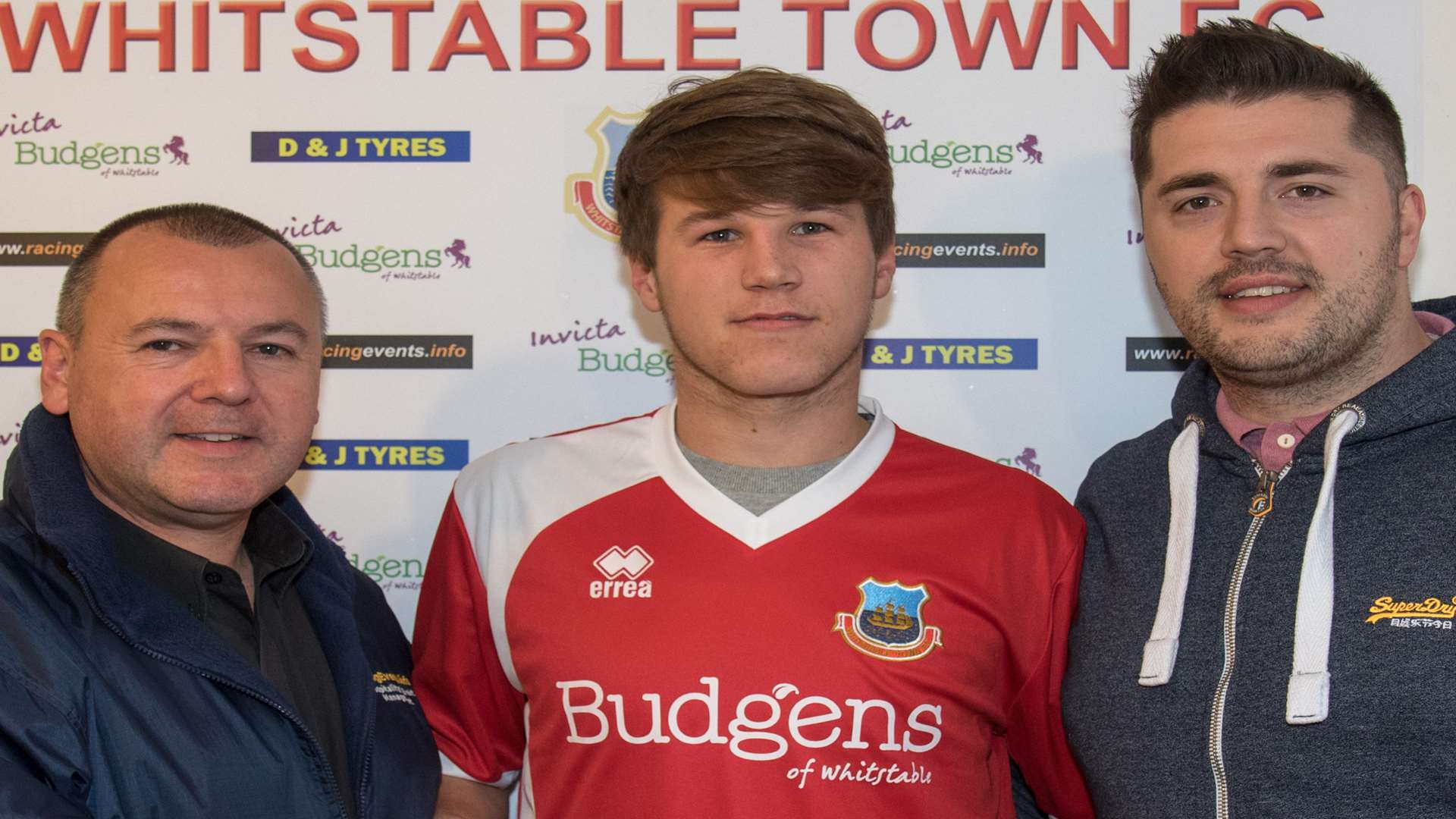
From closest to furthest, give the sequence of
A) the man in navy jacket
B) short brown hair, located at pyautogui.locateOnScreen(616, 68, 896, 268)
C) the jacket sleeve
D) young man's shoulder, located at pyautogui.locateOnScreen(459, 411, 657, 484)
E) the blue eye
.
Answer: the jacket sleeve
the man in navy jacket
the blue eye
short brown hair, located at pyautogui.locateOnScreen(616, 68, 896, 268)
young man's shoulder, located at pyautogui.locateOnScreen(459, 411, 657, 484)

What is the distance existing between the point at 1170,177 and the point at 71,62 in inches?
78.1

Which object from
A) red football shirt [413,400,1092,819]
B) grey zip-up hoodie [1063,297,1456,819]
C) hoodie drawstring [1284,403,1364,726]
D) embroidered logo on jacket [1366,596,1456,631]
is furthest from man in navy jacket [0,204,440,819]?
embroidered logo on jacket [1366,596,1456,631]

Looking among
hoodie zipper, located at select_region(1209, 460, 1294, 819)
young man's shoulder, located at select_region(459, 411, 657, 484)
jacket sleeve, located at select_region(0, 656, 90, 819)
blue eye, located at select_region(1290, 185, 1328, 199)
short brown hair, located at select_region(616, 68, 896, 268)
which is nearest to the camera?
jacket sleeve, located at select_region(0, 656, 90, 819)

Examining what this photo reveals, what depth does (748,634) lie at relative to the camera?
1610mm

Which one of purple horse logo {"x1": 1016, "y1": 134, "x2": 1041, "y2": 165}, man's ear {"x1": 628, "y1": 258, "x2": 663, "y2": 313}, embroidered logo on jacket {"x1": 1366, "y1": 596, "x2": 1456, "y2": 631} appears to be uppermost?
purple horse logo {"x1": 1016, "y1": 134, "x2": 1041, "y2": 165}

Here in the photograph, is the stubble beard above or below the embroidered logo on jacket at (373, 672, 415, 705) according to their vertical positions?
above

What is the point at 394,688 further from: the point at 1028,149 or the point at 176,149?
the point at 1028,149

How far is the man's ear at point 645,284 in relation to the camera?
1.85 m

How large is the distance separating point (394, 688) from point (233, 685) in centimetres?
33

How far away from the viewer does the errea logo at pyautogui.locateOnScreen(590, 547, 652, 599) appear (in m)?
1.67

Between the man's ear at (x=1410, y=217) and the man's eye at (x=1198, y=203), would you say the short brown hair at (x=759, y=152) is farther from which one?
the man's ear at (x=1410, y=217)

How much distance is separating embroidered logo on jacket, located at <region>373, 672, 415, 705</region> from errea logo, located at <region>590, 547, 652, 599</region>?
1.11ft

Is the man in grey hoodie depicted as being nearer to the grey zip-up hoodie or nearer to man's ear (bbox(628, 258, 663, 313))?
the grey zip-up hoodie

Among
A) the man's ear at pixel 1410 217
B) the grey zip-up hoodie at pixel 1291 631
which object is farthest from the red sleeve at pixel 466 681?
the man's ear at pixel 1410 217
